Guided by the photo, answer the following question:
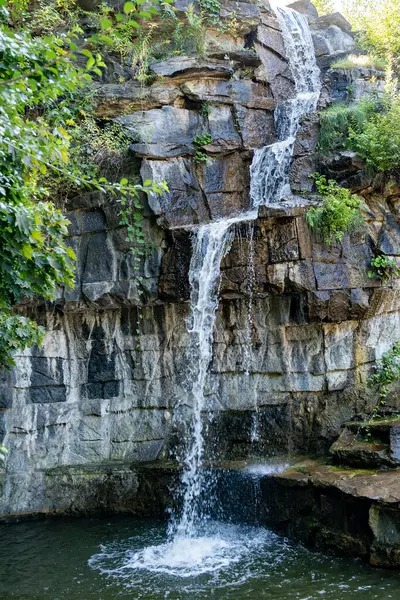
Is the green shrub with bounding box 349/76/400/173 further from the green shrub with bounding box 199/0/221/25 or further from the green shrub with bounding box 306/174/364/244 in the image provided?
the green shrub with bounding box 199/0/221/25

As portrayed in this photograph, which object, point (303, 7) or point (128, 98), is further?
point (303, 7)

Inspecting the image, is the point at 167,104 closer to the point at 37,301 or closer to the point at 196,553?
the point at 37,301

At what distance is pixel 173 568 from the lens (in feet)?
23.2

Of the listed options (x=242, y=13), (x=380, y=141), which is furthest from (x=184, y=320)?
(x=242, y=13)

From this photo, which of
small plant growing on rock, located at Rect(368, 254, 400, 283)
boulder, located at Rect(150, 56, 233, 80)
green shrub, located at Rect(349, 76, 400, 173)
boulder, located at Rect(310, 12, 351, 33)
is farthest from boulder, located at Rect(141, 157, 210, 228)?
boulder, located at Rect(310, 12, 351, 33)

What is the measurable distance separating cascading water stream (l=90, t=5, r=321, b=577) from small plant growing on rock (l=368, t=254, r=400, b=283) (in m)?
1.98

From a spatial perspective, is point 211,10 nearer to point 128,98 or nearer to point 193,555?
point 128,98

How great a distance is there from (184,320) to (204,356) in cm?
70

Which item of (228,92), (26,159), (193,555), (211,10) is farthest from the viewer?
(211,10)

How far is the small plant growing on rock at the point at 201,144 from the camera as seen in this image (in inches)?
398

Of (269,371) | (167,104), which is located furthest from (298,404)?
(167,104)

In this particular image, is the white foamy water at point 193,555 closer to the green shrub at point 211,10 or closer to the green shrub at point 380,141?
the green shrub at point 380,141

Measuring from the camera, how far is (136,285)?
30.4ft

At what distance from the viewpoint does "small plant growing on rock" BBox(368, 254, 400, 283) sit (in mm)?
8711
